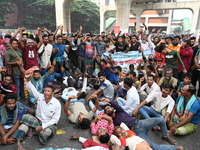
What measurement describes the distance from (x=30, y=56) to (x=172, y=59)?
435cm

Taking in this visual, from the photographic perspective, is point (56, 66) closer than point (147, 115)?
No

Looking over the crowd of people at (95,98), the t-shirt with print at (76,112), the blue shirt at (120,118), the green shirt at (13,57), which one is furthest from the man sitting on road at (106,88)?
the green shirt at (13,57)

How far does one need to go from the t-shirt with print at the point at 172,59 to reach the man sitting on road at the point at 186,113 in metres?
1.87

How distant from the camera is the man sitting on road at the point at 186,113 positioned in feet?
10.1

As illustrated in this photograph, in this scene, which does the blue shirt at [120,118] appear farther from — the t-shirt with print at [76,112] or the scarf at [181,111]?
the scarf at [181,111]

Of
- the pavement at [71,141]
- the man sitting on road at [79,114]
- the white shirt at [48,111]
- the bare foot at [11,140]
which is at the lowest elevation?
the pavement at [71,141]

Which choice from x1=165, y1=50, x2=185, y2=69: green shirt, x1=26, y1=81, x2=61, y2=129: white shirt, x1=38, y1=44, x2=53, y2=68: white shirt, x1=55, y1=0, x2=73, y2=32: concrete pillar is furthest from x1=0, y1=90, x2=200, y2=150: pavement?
x1=55, y1=0, x2=73, y2=32: concrete pillar

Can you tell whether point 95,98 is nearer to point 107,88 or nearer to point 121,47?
point 107,88

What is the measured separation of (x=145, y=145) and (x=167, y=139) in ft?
2.76

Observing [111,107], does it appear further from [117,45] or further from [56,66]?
[117,45]

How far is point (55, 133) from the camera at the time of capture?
127 inches

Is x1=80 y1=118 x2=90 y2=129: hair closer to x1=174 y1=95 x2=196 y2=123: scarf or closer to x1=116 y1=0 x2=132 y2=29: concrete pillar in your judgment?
x1=174 y1=95 x2=196 y2=123: scarf

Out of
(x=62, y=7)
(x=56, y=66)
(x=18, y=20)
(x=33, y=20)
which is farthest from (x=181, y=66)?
(x=18, y=20)

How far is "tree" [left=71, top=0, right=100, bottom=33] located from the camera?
123 ft
